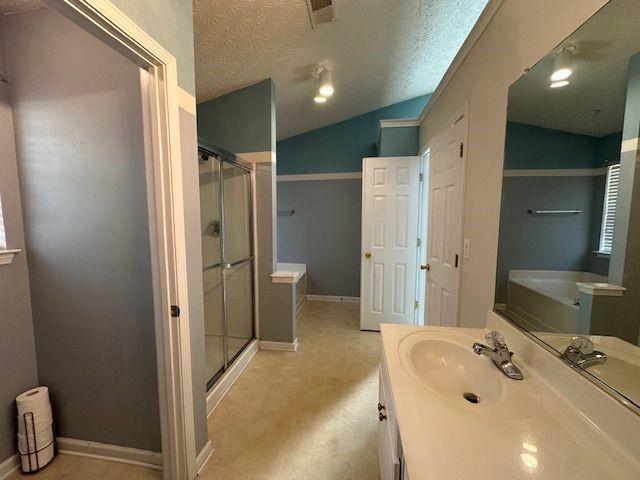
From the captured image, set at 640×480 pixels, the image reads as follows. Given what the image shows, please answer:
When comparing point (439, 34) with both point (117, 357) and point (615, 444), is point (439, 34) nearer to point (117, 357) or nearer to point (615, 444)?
point (615, 444)

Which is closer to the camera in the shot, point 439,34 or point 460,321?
point 460,321

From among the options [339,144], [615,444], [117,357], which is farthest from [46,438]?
[339,144]

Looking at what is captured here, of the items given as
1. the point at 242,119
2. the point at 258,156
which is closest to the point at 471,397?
the point at 258,156

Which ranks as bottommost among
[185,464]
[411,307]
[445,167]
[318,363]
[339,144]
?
[318,363]

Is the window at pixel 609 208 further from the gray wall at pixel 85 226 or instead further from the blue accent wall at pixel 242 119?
the blue accent wall at pixel 242 119

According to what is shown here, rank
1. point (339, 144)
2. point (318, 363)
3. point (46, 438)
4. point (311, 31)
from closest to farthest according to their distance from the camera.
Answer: point (46, 438), point (311, 31), point (318, 363), point (339, 144)

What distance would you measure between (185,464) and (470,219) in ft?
6.53

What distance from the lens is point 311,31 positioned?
1.77m

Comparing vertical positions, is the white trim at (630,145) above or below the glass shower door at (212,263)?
above

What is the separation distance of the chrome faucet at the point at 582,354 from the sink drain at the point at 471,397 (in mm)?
320

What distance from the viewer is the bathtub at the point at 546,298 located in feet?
2.54

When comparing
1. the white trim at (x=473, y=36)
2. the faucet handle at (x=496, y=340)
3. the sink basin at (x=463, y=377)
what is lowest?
the sink basin at (x=463, y=377)

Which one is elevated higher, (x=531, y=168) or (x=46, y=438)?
(x=531, y=168)

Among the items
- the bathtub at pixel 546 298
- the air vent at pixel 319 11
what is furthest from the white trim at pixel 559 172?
the air vent at pixel 319 11
